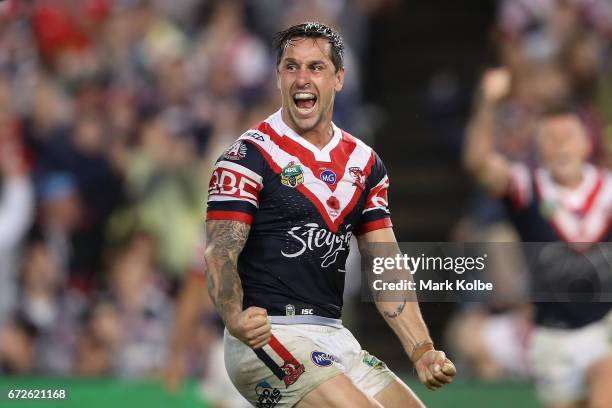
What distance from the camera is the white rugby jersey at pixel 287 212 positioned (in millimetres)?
5582

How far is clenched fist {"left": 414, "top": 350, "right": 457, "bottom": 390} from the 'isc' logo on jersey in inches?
35.3

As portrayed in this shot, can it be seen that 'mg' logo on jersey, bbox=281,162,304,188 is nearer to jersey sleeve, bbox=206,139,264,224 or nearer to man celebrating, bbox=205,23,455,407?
man celebrating, bbox=205,23,455,407

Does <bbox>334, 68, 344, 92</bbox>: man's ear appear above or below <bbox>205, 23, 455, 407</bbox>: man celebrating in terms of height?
above

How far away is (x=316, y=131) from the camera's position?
230 inches

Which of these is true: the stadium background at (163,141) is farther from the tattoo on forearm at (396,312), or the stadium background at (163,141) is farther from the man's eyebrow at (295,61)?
the man's eyebrow at (295,61)

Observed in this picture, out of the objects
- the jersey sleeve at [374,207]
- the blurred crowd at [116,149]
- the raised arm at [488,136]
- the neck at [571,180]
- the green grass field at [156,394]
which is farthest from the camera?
the blurred crowd at [116,149]

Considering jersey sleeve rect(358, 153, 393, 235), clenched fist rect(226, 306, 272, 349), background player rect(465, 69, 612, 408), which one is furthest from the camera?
background player rect(465, 69, 612, 408)

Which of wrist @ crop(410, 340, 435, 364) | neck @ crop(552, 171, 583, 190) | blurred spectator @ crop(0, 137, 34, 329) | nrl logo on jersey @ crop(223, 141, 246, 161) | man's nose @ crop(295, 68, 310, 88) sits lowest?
wrist @ crop(410, 340, 435, 364)

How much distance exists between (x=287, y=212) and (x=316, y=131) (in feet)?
1.43

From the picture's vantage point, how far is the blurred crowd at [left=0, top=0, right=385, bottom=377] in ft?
36.5

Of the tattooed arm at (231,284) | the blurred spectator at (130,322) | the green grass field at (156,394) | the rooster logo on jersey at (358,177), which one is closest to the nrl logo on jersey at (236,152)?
the tattooed arm at (231,284)

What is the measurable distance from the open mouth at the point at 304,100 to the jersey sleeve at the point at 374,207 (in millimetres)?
460

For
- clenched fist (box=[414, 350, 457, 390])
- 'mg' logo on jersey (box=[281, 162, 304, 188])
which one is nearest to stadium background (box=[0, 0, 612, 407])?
clenched fist (box=[414, 350, 457, 390])

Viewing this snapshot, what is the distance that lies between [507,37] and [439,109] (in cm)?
100
